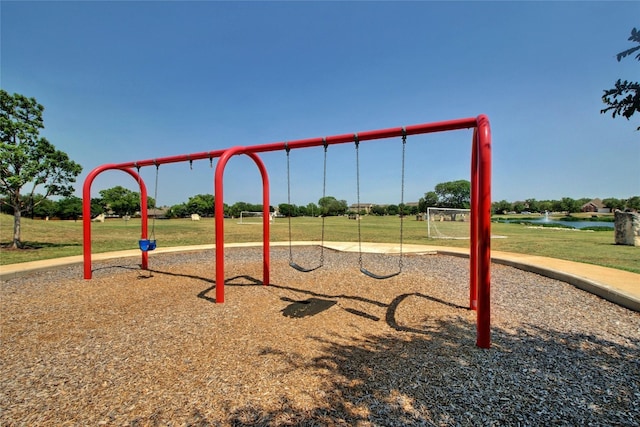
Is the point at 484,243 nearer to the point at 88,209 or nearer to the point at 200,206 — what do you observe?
the point at 88,209

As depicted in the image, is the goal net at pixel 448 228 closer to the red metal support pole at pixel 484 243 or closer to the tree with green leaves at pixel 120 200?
the red metal support pole at pixel 484 243

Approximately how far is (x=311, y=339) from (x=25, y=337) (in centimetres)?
357

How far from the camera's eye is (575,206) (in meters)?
103

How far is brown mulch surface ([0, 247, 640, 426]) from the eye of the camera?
238 cm

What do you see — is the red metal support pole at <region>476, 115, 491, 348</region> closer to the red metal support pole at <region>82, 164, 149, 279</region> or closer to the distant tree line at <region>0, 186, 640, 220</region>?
the red metal support pole at <region>82, 164, 149, 279</region>

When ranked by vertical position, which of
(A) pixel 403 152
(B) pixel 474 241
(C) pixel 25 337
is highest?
(A) pixel 403 152

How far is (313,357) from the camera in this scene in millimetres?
3242

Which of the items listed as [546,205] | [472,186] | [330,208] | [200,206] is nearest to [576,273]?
[472,186]

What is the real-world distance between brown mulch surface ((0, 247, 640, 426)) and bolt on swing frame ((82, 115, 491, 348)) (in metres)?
0.49

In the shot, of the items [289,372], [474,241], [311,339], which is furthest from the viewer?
[474,241]

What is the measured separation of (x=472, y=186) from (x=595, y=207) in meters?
133

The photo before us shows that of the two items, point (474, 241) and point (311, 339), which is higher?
point (474, 241)

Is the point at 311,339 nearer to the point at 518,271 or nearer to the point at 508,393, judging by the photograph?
the point at 508,393

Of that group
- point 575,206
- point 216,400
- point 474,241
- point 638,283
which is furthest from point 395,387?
point 575,206
